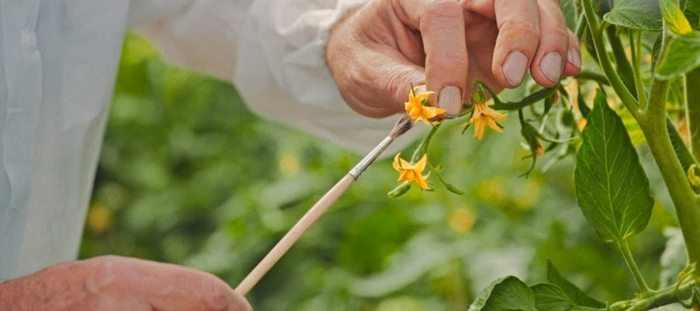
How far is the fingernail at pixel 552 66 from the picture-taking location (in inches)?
19.9

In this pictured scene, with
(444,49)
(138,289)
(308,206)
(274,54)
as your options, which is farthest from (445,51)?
(308,206)

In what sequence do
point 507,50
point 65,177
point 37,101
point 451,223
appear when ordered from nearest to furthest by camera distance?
point 507,50 < point 37,101 < point 65,177 < point 451,223

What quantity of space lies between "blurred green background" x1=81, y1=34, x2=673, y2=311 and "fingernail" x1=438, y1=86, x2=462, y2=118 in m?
0.57

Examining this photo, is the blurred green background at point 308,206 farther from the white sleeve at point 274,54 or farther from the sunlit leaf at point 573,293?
the sunlit leaf at point 573,293

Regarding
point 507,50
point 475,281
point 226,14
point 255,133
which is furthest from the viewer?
point 255,133

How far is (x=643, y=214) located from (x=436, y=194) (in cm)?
84

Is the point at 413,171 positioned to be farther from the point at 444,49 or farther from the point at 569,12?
the point at 569,12

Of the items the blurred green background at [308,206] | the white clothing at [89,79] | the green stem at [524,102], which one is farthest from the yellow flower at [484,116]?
the blurred green background at [308,206]

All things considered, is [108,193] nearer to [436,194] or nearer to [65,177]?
[436,194]

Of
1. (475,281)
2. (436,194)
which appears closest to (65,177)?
(475,281)

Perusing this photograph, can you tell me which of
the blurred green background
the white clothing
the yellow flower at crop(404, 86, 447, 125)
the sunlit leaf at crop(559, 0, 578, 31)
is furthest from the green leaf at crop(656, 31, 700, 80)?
the blurred green background

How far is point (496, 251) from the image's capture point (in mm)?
1147

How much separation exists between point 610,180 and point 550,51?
8 centimetres

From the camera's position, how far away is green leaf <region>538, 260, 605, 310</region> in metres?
0.54
